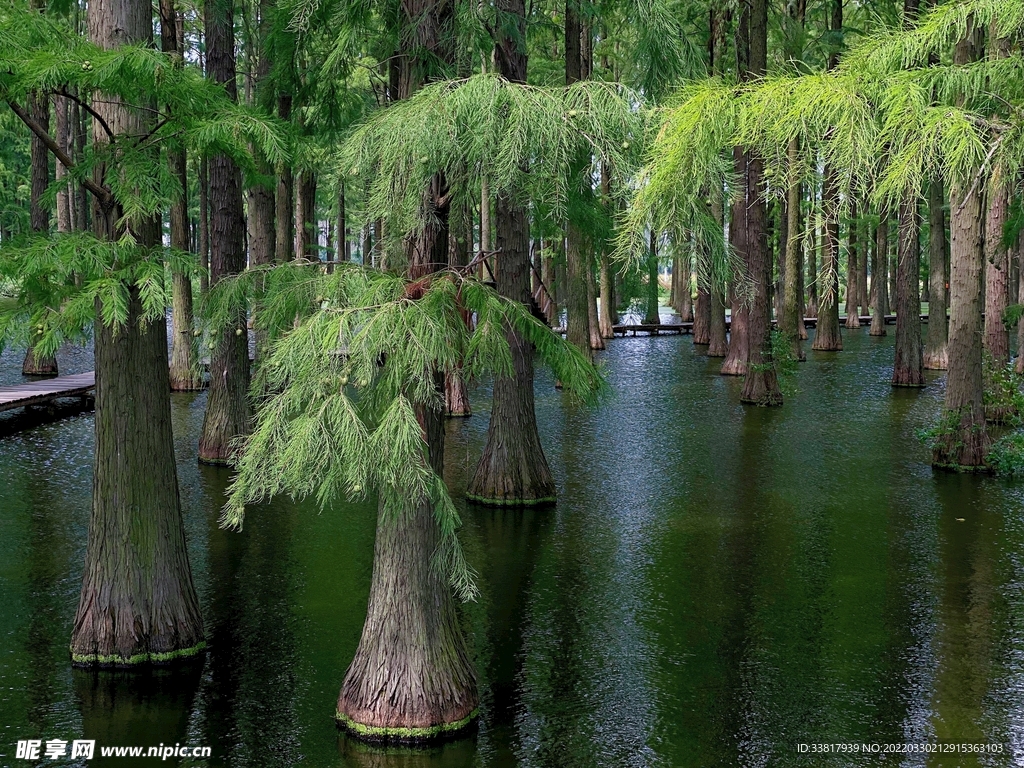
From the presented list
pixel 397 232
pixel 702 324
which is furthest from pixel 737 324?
pixel 397 232

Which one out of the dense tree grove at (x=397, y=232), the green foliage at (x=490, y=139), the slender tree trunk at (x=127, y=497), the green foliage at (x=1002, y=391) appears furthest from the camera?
the green foliage at (x=1002, y=391)

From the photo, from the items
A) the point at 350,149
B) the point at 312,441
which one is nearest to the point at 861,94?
the point at 350,149

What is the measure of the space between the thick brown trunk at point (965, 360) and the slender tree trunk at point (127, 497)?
39.4ft

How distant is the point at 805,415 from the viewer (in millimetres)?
21781

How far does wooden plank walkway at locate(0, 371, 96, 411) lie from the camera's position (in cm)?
1975

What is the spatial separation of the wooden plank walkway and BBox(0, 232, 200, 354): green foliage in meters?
12.4

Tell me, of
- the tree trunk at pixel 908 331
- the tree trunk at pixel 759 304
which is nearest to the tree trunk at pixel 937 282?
the tree trunk at pixel 908 331

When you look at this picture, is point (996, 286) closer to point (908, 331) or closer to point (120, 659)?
point (908, 331)

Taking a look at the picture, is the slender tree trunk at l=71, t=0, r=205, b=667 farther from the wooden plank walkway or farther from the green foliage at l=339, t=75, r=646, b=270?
the wooden plank walkway

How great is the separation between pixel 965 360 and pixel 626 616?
880 centimetres

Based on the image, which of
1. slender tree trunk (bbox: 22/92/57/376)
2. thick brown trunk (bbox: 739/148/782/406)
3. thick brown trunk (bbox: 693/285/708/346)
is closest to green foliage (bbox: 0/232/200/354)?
slender tree trunk (bbox: 22/92/57/376)

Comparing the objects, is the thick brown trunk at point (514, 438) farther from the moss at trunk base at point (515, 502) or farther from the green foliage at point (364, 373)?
the green foliage at point (364, 373)

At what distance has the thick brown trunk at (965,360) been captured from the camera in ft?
52.9

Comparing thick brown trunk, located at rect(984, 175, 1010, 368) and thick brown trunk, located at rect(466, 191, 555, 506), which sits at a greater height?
thick brown trunk, located at rect(984, 175, 1010, 368)
